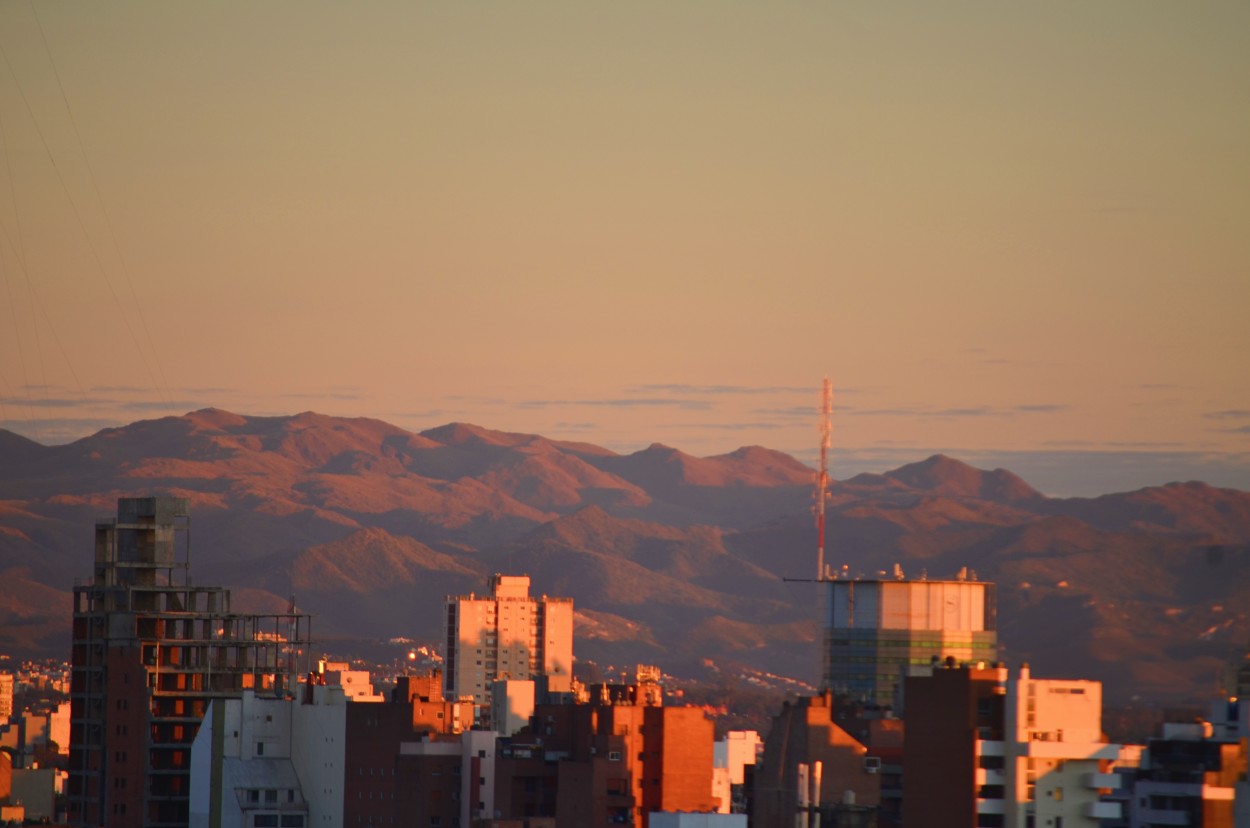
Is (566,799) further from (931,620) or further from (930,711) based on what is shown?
(931,620)

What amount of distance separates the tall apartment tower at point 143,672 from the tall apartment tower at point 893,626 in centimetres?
6846

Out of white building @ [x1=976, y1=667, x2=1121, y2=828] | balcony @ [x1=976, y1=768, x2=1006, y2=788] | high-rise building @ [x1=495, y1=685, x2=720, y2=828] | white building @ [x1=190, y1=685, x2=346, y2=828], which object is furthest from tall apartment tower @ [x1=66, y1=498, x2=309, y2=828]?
white building @ [x1=976, y1=667, x2=1121, y2=828]

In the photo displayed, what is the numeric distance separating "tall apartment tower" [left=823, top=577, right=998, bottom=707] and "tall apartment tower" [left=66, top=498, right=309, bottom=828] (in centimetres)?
6846

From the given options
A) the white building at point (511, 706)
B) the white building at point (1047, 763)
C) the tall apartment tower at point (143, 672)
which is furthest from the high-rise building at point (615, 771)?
the white building at point (511, 706)

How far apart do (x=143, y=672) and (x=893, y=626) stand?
266 feet

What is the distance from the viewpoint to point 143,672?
104062 mm

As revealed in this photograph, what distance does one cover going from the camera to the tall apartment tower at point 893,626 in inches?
6742

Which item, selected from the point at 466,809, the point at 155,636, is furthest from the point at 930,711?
the point at 155,636

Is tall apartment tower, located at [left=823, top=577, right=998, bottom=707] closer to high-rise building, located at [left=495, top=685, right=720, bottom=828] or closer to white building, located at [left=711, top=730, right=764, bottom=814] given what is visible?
white building, located at [left=711, top=730, right=764, bottom=814]

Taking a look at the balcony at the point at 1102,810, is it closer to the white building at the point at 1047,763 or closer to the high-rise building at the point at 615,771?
the white building at the point at 1047,763

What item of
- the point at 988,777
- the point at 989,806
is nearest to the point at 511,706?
the point at 988,777

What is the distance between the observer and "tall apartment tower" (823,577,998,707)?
171 metres

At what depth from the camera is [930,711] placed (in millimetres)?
71312

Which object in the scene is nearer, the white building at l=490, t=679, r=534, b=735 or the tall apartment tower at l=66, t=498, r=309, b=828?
the tall apartment tower at l=66, t=498, r=309, b=828
